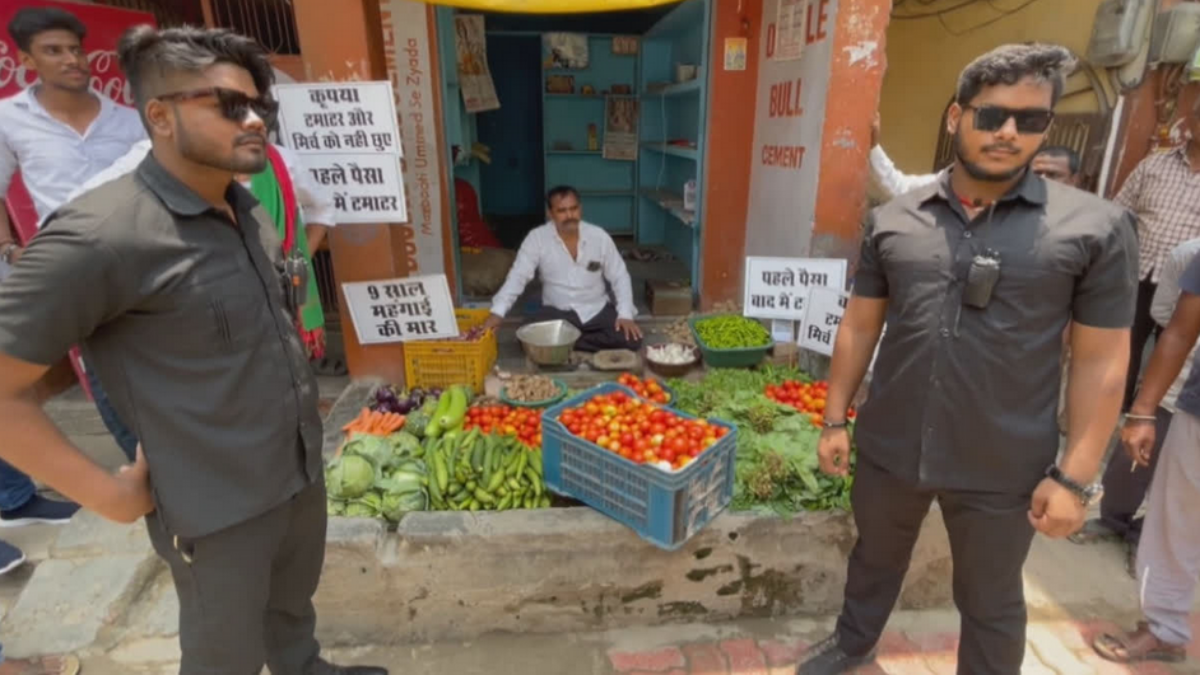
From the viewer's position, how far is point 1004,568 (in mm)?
2100

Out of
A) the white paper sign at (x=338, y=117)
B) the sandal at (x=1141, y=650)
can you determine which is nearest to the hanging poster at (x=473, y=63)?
the white paper sign at (x=338, y=117)

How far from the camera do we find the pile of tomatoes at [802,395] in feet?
12.2

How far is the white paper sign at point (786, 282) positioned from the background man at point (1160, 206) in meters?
1.83

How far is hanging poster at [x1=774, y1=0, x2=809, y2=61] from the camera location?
442cm

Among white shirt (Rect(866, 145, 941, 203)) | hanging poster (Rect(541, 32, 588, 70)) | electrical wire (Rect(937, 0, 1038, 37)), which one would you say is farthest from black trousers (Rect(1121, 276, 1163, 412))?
hanging poster (Rect(541, 32, 588, 70))

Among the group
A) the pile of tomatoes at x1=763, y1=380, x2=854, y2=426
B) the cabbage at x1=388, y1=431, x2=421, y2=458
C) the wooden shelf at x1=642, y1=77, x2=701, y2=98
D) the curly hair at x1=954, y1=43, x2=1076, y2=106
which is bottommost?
the cabbage at x1=388, y1=431, x2=421, y2=458

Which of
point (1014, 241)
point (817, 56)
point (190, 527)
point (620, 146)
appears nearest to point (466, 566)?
point (190, 527)

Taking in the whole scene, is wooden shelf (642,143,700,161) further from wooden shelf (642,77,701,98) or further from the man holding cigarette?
the man holding cigarette

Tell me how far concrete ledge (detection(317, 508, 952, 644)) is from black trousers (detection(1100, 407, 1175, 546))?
1.30m

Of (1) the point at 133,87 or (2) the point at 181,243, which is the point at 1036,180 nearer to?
(2) the point at 181,243

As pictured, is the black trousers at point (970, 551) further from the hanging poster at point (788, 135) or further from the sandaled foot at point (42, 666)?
the sandaled foot at point (42, 666)

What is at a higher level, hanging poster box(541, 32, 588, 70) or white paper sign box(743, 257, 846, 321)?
hanging poster box(541, 32, 588, 70)

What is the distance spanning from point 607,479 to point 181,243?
6.14 feet

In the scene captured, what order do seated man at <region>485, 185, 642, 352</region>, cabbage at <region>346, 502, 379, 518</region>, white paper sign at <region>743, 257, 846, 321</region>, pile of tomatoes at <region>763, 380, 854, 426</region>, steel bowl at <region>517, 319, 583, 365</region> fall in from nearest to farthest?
cabbage at <region>346, 502, 379, 518</region>, pile of tomatoes at <region>763, 380, 854, 426</region>, white paper sign at <region>743, 257, 846, 321</region>, steel bowl at <region>517, 319, 583, 365</region>, seated man at <region>485, 185, 642, 352</region>
